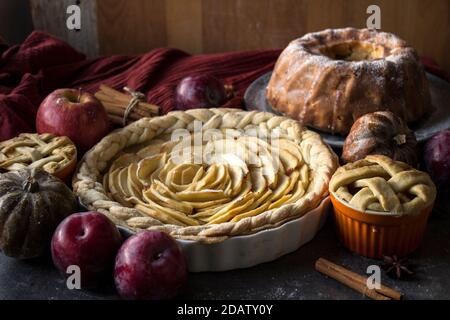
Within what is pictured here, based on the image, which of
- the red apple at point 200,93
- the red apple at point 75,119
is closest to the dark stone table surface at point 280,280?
the red apple at point 75,119

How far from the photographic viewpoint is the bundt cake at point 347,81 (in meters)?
1.77

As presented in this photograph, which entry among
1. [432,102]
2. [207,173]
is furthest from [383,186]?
[432,102]

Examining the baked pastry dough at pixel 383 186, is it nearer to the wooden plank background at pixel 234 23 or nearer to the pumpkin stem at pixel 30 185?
the pumpkin stem at pixel 30 185

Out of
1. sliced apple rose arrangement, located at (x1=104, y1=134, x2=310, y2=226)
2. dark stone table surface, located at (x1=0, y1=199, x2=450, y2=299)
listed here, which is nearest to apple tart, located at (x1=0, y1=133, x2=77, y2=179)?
sliced apple rose arrangement, located at (x1=104, y1=134, x2=310, y2=226)

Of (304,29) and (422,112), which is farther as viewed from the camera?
(304,29)

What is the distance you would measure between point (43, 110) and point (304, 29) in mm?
1333

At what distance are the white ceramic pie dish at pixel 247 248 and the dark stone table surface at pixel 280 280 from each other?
18 millimetres

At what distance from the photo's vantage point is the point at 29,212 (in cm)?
133

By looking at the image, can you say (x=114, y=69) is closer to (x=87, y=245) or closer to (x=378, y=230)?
(x=87, y=245)

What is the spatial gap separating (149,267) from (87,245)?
5.7 inches

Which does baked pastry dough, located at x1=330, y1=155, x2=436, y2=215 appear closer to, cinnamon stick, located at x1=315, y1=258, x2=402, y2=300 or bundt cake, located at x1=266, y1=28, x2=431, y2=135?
cinnamon stick, located at x1=315, y1=258, x2=402, y2=300
